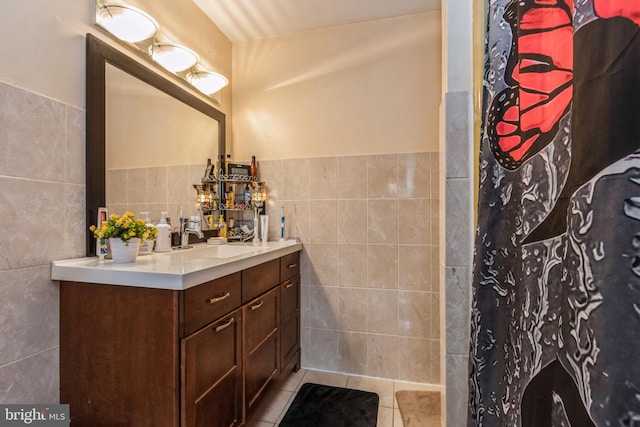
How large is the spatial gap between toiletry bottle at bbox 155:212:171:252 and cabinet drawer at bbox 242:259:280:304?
1.70 ft

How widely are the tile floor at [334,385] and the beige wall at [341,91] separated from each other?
1.55 m

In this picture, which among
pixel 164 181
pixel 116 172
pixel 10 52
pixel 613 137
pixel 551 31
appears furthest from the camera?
pixel 164 181

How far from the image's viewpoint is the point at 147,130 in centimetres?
155

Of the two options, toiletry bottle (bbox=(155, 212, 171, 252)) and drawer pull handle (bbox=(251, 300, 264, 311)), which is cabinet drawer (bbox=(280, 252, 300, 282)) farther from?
toiletry bottle (bbox=(155, 212, 171, 252))

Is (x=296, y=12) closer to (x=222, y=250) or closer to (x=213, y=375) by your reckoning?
(x=222, y=250)

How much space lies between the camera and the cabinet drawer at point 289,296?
5.85 feet

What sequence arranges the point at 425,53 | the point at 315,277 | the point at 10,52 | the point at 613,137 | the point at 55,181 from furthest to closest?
the point at 315,277, the point at 425,53, the point at 55,181, the point at 10,52, the point at 613,137

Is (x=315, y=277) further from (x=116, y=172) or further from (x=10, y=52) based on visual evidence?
(x=10, y=52)

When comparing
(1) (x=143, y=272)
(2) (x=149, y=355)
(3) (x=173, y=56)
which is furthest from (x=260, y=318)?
(3) (x=173, y=56)

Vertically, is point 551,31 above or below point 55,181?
above

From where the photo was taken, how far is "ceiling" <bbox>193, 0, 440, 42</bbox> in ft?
6.14

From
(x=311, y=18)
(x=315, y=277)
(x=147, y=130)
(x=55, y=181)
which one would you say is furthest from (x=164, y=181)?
(x=311, y=18)

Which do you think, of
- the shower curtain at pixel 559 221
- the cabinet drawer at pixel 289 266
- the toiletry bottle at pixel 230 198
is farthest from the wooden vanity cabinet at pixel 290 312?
the shower curtain at pixel 559 221

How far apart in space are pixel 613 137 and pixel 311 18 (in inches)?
83.5
